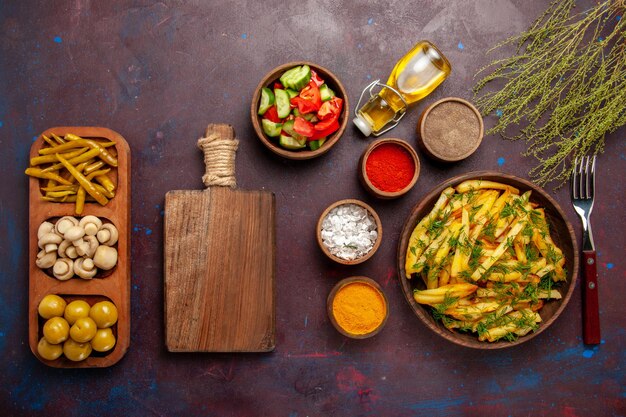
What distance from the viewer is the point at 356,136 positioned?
2.65m

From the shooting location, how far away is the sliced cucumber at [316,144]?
7.99 ft

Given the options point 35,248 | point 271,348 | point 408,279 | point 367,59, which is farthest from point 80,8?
point 408,279

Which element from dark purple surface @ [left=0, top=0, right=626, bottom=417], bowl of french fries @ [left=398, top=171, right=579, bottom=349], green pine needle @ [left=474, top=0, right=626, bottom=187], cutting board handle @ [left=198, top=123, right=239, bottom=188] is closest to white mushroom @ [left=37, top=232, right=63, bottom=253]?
dark purple surface @ [left=0, top=0, right=626, bottom=417]

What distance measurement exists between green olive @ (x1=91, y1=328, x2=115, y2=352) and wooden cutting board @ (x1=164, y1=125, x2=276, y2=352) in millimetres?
263

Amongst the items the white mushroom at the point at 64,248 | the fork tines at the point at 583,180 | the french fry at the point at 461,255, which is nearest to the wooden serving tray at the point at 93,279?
the white mushroom at the point at 64,248

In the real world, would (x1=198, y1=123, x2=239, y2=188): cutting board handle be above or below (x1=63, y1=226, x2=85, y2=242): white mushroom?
above

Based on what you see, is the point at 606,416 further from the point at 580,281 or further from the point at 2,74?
the point at 2,74

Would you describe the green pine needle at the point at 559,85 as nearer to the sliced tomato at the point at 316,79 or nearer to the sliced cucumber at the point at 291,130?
the sliced tomato at the point at 316,79

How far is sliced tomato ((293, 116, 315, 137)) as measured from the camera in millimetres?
2355

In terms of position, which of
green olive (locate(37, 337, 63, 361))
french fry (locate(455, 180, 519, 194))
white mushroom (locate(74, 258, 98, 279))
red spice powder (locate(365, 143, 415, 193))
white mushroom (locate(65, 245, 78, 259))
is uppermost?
red spice powder (locate(365, 143, 415, 193))

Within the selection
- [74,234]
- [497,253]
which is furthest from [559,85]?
[74,234]

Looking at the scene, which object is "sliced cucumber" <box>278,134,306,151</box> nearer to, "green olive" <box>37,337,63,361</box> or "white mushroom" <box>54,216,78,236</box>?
"white mushroom" <box>54,216,78,236</box>

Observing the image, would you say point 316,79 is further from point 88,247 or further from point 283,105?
point 88,247

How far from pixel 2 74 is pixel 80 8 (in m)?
0.53
